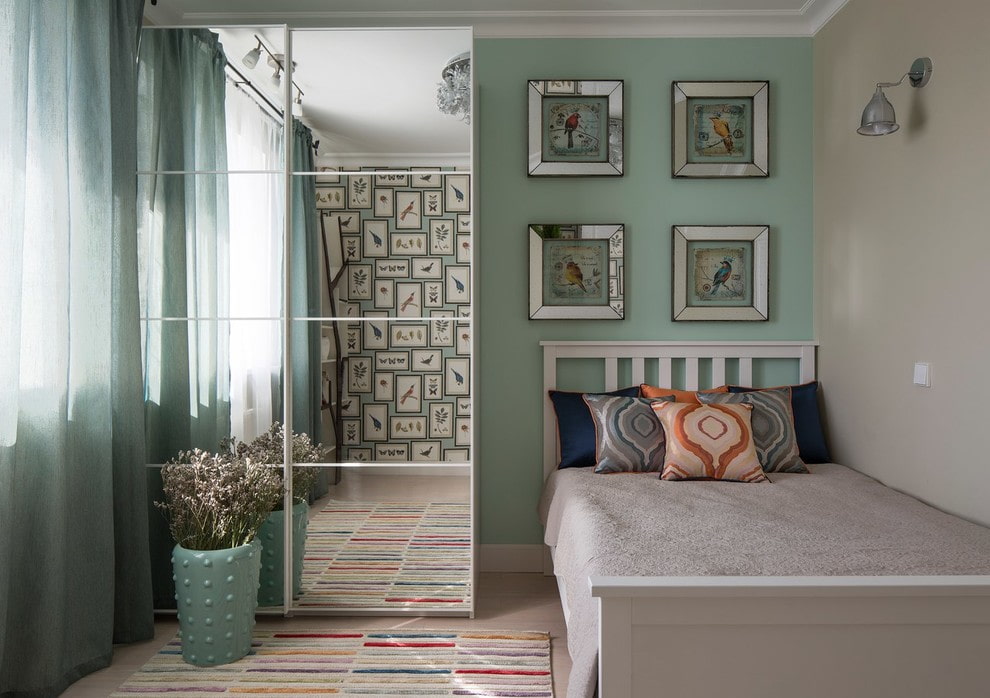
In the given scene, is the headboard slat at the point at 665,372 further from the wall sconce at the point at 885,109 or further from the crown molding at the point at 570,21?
the crown molding at the point at 570,21

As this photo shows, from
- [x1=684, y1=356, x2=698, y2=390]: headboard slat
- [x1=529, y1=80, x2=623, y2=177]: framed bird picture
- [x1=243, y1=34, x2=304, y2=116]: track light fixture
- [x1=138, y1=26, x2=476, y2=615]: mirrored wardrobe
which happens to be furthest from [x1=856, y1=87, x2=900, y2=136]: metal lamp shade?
[x1=243, y1=34, x2=304, y2=116]: track light fixture

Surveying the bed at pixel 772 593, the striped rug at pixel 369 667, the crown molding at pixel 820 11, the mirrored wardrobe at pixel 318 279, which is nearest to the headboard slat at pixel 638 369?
the bed at pixel 772 593

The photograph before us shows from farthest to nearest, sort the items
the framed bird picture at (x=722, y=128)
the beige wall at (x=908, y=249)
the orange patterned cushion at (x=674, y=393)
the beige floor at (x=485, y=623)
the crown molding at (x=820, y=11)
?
the framed bird picture at (x=722, y=128), the orange patterned cushion at (x=674, y=393), the crown molding at (x=820, y=11), the beige floor at (x=485, y=623), the beige wall at (x=908, y=249)

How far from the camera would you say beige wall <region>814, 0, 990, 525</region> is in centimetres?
222

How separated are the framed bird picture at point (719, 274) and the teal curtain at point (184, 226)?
6.74 ft

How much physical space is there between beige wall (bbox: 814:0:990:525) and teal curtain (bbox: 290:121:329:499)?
226 centimetres

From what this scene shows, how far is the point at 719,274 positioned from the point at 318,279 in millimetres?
1864

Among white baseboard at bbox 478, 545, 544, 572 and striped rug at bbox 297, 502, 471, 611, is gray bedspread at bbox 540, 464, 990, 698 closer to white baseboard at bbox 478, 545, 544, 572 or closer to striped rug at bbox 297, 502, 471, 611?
striped rug at bbox 297, 502, 471, 611

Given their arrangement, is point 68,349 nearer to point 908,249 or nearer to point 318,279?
point 318,279

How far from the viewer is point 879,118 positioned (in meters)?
2.39

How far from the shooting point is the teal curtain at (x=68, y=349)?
204 cm

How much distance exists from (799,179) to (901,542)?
1.93 m

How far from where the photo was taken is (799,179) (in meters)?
3.30

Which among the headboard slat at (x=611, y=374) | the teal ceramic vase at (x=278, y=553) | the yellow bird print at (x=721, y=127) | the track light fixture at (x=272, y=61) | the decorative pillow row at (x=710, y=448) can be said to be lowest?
the teal ceramic vase at (x=278, y=553)
